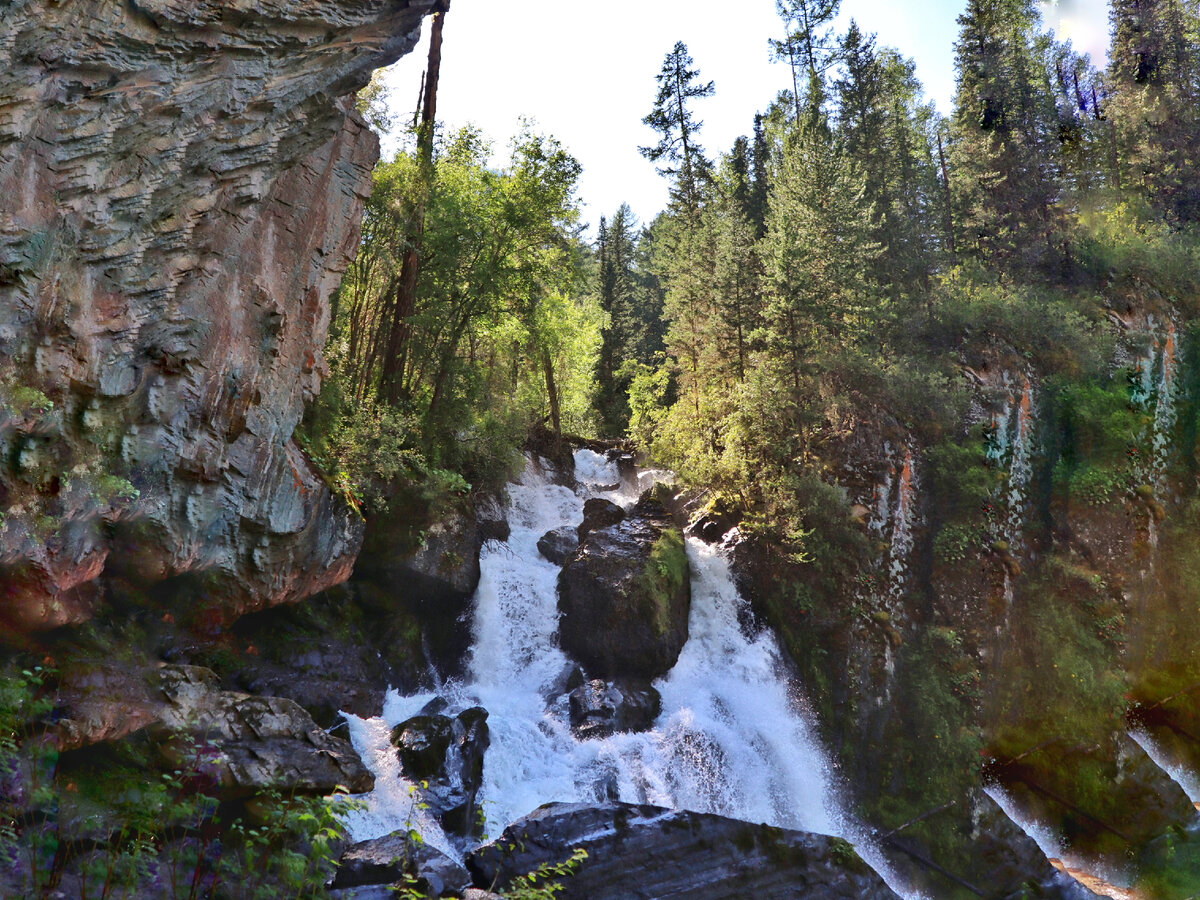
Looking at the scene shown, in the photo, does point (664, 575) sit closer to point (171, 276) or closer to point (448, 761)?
point (448, 761)

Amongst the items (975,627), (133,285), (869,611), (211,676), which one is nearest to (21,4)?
(133,285)

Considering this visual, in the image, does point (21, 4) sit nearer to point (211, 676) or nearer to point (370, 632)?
point (211, 676)

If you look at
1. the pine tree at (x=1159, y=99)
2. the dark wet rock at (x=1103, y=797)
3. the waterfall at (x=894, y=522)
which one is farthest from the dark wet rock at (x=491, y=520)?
the pine tree at (x=1159, y=99)

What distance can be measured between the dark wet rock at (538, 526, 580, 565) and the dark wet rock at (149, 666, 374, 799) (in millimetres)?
7579

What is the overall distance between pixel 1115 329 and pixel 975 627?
11.6 m

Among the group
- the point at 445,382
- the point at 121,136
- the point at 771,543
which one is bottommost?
the point at 771,543

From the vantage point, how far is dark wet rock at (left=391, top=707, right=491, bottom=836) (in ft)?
36.9

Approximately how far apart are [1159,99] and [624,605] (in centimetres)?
3149

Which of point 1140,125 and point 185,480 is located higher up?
point 1140,125

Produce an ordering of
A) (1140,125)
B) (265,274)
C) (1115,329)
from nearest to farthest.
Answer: (265,274)
(1115,329)
(1140,125)

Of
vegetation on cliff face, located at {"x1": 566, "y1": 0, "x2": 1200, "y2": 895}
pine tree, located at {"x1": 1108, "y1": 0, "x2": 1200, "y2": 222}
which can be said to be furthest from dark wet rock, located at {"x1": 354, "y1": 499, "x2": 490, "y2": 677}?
pine tree, located at {"x1": 1108, "y1": 0, "x2": 1200, "y2": 222}

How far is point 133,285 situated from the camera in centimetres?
962

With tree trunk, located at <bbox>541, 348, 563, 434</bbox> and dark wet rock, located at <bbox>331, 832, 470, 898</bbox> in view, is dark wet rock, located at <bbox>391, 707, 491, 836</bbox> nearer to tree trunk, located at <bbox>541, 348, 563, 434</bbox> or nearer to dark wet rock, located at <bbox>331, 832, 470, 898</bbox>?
dark wet rock, located at <bbox>331, 832, 470, 898</bbox>

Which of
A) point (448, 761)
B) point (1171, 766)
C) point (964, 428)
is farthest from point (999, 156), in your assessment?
point (448, 761)
